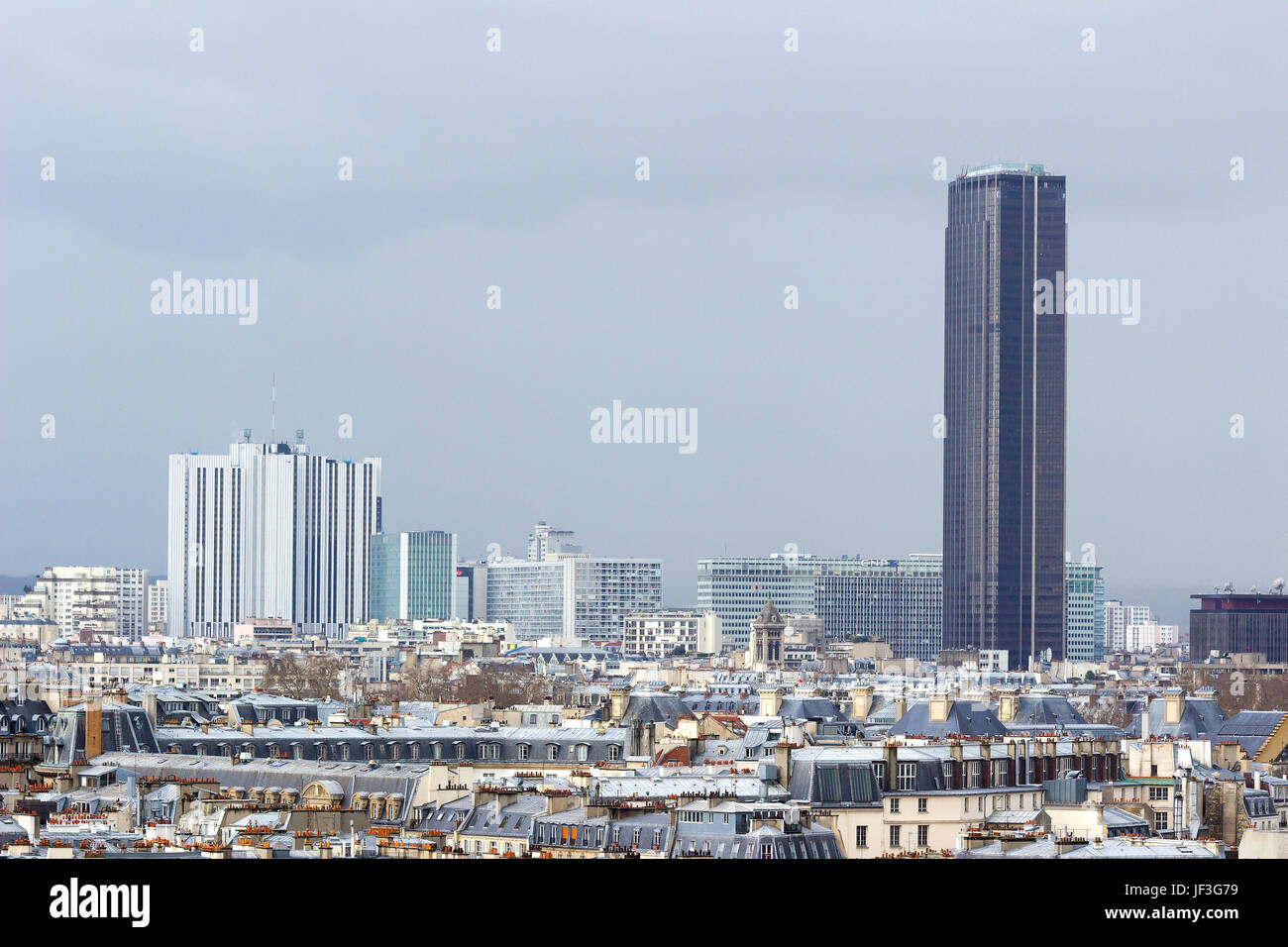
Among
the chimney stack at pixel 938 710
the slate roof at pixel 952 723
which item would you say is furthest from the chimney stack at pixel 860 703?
the chimney stack at pixel 938 710

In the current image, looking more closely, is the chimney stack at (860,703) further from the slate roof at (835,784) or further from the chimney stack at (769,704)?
the slate roof at (835,784)

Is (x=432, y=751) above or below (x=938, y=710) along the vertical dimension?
below

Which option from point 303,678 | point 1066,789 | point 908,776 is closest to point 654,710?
point 1066,789

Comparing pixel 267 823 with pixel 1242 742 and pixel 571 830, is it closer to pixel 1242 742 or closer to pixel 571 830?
pixel 571 830

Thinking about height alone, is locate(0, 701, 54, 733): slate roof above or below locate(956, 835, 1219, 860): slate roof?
below

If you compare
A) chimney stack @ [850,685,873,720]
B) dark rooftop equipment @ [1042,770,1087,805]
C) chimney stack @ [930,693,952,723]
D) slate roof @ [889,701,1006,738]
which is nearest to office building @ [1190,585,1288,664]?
chimney stack @ [850,685,873,720]

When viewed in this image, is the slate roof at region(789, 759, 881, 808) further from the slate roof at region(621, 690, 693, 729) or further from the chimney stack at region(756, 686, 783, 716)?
the chimney stack at region(756, 686, 783, 716)

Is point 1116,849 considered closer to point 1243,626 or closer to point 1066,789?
point 1066,789
